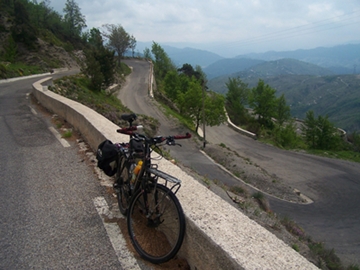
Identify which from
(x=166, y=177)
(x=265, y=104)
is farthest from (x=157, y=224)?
(x=265, y=104)

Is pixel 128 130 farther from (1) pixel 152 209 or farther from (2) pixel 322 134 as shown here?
(2) pixel 322 134

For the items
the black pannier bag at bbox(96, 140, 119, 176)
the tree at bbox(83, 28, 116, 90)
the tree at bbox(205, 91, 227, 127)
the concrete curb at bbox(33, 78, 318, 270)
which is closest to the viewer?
the concrete curb at bbox(33, 78, 318, 270)

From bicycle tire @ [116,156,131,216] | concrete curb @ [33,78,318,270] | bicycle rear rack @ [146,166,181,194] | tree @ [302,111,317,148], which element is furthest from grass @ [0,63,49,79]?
tree @ [302,111,317,148]

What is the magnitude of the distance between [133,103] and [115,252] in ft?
130

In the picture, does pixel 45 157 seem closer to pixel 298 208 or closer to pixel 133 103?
pixel 298 208

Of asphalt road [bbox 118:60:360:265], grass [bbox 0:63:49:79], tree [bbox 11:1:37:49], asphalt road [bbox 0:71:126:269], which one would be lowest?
asphalt road [bbox 118:60:360:265]

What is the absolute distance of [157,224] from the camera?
10.2 ft

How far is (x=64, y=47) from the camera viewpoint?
203 feet

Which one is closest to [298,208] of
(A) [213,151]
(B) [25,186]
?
(A) [213,151]

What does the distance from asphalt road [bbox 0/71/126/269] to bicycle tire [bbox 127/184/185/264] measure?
343 mm

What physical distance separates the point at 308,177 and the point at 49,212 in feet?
88.0

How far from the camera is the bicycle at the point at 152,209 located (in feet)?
9.35

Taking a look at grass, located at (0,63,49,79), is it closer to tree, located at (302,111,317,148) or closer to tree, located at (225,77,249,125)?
tree, located at (225,77,249,125)

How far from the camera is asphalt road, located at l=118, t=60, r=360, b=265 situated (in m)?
14.7
